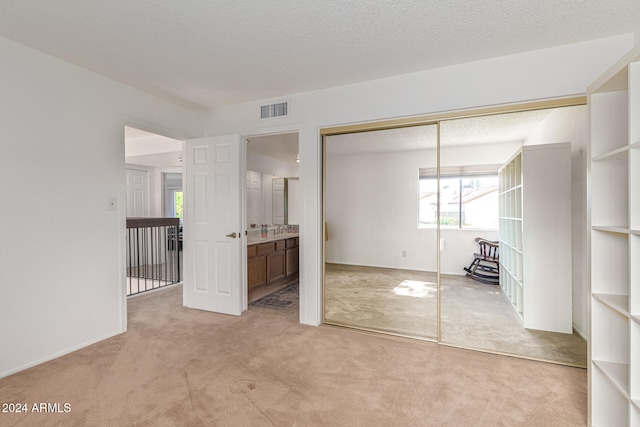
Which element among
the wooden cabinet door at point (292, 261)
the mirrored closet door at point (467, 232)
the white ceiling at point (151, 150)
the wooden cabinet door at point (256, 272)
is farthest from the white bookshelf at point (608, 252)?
the white ceiling at point (151, 150)

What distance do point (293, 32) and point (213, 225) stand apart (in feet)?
7.78

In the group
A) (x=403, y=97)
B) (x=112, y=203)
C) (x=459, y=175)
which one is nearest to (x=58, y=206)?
(x=112, y=203)

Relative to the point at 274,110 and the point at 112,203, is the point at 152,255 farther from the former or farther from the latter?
the point at 274,110

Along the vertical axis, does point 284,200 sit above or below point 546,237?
above

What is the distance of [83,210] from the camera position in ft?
9.12

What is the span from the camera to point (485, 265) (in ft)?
15.6

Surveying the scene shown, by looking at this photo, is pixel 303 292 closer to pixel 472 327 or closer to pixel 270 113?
pixel 472 327

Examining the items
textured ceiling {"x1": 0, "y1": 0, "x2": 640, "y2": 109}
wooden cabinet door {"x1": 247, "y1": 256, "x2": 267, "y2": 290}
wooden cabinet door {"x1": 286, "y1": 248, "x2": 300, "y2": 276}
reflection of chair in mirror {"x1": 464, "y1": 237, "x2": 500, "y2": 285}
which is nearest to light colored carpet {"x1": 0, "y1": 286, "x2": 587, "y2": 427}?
wooden cabinet door {"x1": 247, "y1": 256, "x2": 267, "y2": 290}

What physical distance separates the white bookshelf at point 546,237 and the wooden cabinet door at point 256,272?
313 cm

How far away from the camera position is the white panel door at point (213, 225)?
3.61 m

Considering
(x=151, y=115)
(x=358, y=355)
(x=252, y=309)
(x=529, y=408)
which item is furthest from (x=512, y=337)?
(x=151, y=115)

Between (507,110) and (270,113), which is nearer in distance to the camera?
(507,110)

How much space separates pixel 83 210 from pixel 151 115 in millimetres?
1272

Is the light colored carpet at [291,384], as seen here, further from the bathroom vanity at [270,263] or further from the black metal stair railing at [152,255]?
the black metal stair railing at [152,255]
